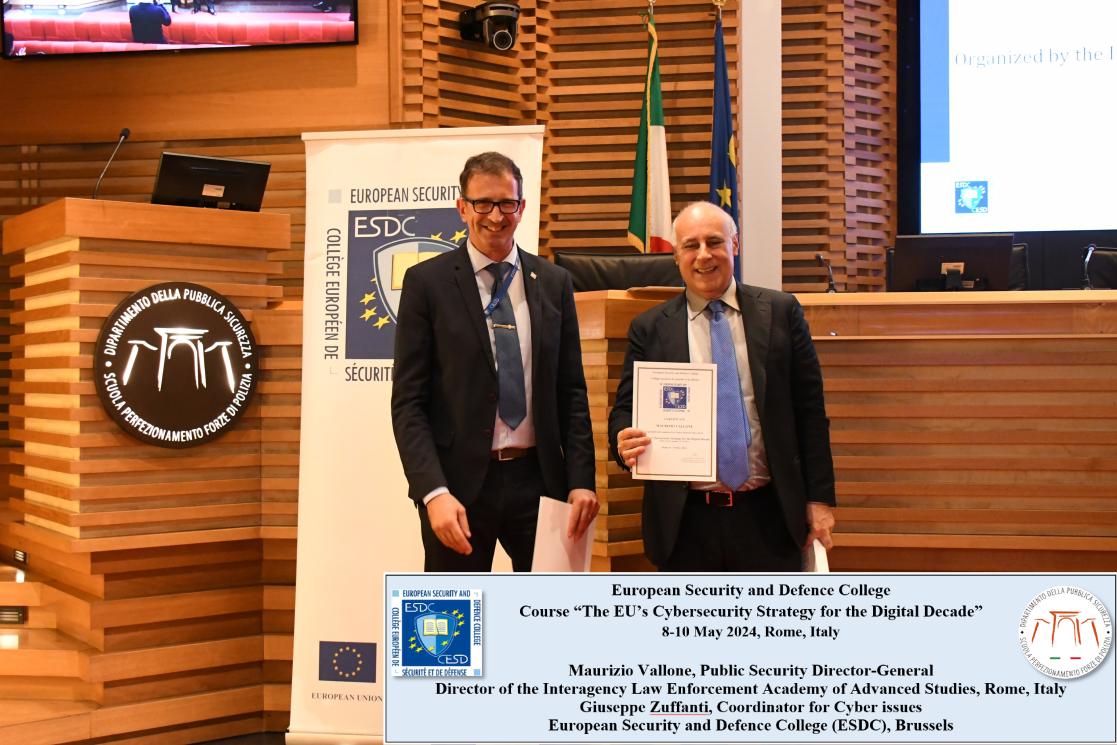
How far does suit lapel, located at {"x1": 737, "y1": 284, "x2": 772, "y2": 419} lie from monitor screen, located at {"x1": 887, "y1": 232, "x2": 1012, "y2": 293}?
77.1 inches

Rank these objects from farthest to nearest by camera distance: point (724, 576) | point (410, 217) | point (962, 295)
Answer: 1. point (962, 295)
2. point (410, 217)
3. point (724, 576)

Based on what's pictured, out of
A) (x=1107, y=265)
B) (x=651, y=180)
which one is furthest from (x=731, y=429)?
(x=651, y=180)

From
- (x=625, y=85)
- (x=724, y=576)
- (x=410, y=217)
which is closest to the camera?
(x=724, y=576)

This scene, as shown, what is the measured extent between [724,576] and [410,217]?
234 centimetres

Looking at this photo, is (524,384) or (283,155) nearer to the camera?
(524,384)

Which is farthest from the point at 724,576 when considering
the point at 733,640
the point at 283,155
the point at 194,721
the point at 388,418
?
the point at 283,155

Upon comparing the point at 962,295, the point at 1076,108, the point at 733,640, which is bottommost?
the point at 733,640

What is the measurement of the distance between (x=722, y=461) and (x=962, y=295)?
164 cm

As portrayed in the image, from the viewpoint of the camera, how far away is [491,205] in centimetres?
247

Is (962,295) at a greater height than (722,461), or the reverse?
(962,295)

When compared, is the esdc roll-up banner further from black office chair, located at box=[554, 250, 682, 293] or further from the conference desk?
black office chair, located at box=[554, 250, 682, 293]

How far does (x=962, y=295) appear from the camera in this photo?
3738mm

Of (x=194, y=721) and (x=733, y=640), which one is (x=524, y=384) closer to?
(x=733, y=640)
